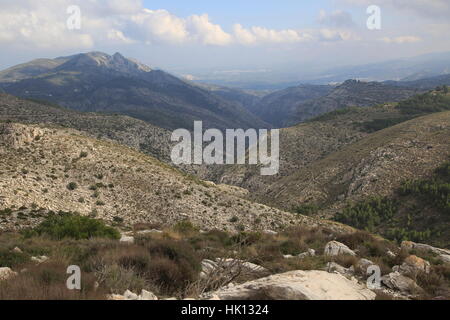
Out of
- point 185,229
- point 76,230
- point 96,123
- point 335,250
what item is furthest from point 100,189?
point 96,123

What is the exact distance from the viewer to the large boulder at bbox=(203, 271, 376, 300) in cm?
710

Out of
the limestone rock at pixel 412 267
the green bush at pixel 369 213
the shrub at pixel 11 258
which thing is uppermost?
the shrub at pixel 11 258

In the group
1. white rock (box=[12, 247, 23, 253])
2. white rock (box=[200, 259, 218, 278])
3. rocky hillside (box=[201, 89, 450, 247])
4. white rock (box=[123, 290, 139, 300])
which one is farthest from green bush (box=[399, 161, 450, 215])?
white rock (box=[12, 247, 23, 253])

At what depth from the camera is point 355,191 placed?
148ft

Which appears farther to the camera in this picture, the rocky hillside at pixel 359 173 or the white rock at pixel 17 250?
the rocky hillside at pixel 359 173

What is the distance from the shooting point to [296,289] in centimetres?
715

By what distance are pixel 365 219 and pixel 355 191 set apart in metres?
8.18

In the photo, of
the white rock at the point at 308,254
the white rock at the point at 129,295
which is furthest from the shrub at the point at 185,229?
the white rock at the point at 129,295

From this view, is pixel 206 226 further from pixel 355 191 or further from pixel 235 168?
pixel 235 168

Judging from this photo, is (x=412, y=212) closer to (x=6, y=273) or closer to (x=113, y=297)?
(x=113, y=297)

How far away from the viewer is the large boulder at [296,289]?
7098mm

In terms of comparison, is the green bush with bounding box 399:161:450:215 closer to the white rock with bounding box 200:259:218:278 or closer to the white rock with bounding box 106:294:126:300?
the white rock with bounding box 200:259:218:278

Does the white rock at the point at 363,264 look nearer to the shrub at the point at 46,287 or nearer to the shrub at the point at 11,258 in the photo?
the shrub at the point at 46,287
